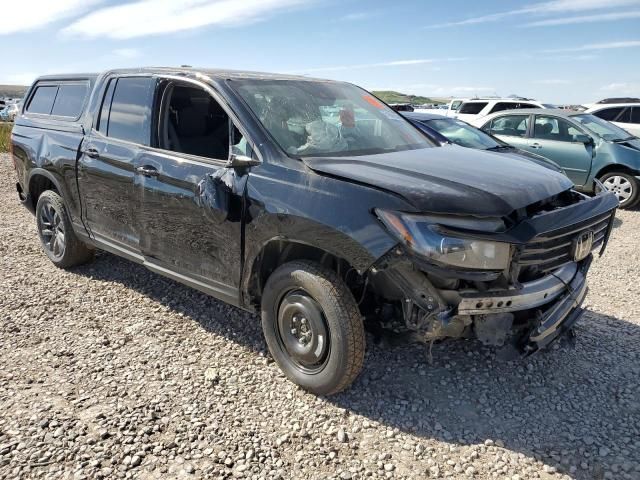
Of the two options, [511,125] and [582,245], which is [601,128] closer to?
[511,125]

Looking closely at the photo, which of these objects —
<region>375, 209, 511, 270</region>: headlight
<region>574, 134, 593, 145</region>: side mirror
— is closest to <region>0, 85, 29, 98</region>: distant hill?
<region>574, 134, 593, 145</region>: side mirror

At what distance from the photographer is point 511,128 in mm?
10016

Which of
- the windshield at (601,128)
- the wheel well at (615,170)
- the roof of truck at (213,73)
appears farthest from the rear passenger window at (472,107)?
the roof of truck at (213,73)

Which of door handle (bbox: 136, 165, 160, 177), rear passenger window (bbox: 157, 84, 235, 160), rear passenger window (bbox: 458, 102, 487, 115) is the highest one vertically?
rear passenger window (bbox: 157, 84, 235, 160)

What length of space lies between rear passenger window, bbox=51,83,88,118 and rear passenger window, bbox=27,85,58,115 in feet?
0.38

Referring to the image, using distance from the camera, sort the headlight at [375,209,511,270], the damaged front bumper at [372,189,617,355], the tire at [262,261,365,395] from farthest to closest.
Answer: the tire at [262,261,365,395]
the damaged front bumper at [372,189,617,355]
the headlight at [375,209,511,270]

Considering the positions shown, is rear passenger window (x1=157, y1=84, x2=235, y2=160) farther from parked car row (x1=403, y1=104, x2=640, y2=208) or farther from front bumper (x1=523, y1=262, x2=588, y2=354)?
parked car row (x1=403, y1=104, x2=640, y2=208)

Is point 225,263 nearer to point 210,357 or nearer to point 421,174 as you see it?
point 210,357

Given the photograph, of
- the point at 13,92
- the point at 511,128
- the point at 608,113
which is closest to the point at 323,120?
the point at 511,128

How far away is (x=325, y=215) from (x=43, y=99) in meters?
4.08

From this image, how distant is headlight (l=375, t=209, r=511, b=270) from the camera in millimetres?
2541

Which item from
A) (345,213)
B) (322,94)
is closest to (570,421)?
(345,213)

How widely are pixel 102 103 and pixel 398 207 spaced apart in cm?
305

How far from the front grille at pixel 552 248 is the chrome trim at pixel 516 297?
78 millimetres
